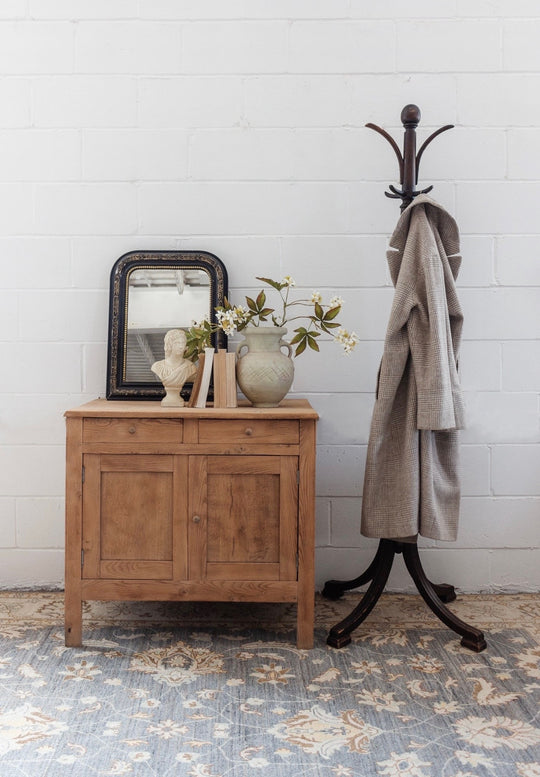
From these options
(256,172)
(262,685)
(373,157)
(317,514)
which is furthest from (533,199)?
(262,685)

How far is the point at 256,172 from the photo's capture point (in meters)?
2.55

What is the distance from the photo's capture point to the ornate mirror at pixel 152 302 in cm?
249

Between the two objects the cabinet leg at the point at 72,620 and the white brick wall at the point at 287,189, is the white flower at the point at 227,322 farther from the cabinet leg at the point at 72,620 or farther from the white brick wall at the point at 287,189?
the cabinet leg at the point at 72,620

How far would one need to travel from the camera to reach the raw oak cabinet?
2.09 metres

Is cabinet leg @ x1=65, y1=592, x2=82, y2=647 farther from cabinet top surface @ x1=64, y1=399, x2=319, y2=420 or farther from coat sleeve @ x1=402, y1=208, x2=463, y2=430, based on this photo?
coat sleeve @ x1=402, y1=208, x2=463, y2=430

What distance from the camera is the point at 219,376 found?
223cm

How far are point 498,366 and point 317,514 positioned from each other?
85 cm

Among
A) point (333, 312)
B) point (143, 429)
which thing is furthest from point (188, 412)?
point (333, 312)

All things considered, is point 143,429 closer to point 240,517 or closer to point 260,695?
point 240,517

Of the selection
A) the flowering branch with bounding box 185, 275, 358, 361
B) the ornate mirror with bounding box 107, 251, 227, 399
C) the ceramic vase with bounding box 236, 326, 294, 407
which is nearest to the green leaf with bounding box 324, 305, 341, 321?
the flowering branch with bounding box 185, 275, 358, 361

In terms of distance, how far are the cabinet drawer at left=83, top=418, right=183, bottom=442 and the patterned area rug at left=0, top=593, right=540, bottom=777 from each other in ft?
2.05

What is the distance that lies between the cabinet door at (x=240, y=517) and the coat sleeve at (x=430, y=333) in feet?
1.64

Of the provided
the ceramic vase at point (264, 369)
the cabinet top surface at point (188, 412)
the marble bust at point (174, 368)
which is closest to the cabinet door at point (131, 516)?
the cabinet top surface at point (188, 412)

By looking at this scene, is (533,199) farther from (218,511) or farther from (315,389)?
(218,511)
